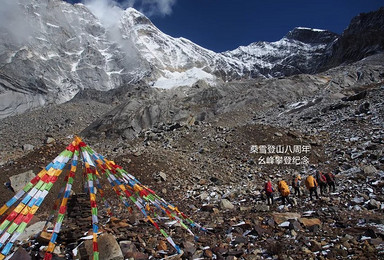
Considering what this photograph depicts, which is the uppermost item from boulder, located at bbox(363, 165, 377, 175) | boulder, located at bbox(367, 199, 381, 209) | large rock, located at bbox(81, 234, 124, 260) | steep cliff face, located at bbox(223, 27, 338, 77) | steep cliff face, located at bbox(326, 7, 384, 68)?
steep cliff face, located at bbox(223, 27, 338, 77)

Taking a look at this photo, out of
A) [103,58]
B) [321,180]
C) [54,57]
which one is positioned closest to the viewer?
[321,180]

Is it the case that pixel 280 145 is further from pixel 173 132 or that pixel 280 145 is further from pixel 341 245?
pixel 341 245

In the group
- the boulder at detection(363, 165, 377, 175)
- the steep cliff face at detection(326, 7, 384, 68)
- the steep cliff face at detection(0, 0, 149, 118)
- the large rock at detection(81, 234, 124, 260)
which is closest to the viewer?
the large rock at detection(81, 234, 124, 260)

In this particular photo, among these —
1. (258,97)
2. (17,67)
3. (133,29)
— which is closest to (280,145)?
(258,97)

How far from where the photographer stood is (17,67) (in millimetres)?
112875

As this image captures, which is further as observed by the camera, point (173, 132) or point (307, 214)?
point (173, 132)

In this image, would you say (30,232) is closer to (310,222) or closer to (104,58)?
(310,222)

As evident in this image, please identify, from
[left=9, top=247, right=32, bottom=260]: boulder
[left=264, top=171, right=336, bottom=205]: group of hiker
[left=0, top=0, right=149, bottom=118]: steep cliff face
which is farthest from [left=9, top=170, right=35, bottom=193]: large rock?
[left=0, top=0, right=149, bottom=118]: steep cliff face

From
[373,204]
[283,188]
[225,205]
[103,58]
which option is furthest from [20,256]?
[103,58]

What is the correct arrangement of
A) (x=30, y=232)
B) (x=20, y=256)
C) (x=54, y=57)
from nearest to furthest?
(x=20, y=256)
(x=30, y=232)
(x=54, y=57)

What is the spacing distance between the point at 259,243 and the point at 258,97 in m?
39.2

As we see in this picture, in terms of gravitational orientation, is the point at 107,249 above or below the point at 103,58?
below

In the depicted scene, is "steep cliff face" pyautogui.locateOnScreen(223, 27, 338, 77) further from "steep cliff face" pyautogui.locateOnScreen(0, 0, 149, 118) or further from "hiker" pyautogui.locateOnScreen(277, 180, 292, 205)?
"hiker" pyautogui.locateOnScreen(277, 180, 292, 205)

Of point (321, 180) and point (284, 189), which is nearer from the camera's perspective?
point (284, 189)
